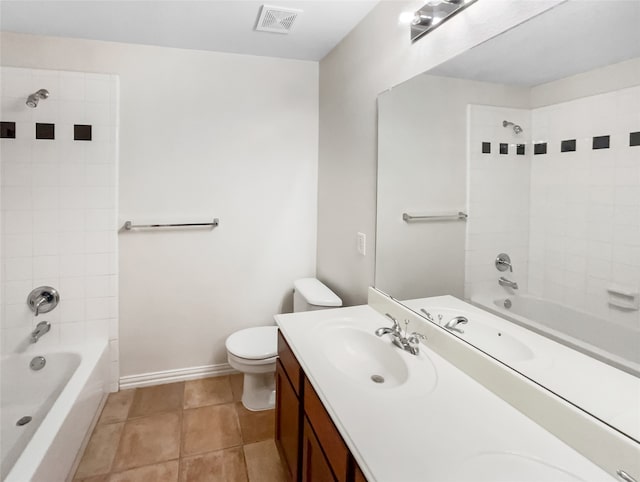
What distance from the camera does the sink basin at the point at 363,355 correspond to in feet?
4.64

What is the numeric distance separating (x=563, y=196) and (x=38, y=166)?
9.02 feet

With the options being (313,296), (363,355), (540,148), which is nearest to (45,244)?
(313,296)

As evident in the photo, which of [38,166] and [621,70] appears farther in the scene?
[38,166]

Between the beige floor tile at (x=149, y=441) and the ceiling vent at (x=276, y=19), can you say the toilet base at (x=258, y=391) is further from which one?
the ceiling vent at (x=276, y=19)

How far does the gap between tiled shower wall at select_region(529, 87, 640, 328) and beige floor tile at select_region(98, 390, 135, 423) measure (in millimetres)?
2398

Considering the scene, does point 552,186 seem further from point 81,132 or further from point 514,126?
point 81,132

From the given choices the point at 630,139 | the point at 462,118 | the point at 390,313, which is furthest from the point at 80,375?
the point at 630,139

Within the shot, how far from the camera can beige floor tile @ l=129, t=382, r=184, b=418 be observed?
2.33 m

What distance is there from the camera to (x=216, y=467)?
1857mm

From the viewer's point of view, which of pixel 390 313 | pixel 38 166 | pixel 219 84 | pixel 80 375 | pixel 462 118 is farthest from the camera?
pixel 219 84

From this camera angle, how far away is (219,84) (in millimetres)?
2586

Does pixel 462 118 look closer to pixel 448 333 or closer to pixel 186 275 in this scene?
pixel 448 333

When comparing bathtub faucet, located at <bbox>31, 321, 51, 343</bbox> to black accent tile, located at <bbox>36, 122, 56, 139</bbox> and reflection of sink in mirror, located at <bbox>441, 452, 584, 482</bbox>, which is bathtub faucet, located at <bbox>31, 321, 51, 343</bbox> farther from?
reflection of sink in mirror, located at <bbox>441, 452, 584, 482</bbox>

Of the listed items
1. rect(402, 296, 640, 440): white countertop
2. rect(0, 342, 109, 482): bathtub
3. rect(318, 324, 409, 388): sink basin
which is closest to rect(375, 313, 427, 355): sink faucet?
rect(318, 324, 409, 388): sink basin
